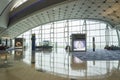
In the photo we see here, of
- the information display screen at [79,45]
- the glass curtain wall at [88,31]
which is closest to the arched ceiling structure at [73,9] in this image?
the glass curtain wall at [88,31]

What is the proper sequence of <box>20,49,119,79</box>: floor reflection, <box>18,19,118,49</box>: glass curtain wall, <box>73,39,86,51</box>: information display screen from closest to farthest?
<box>20,49,119,79</box>: floor reflection → <box>73,39,86,51</box>: information display screen → <box>18,19,118,49</box>: glass curtain wall

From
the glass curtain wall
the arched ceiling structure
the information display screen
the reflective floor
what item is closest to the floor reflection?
the reflective floor

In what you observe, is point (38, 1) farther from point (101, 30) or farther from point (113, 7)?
point (101, 30)

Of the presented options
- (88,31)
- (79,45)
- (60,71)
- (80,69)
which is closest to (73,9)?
(79,45)

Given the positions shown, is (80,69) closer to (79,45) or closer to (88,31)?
(79,45)

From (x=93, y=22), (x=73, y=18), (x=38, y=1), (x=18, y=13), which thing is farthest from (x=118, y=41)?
(x=18, y=13)

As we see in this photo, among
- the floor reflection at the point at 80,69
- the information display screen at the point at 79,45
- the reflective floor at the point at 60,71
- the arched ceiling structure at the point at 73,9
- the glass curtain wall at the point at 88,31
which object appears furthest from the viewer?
the glass curtain wall at the point at 88,31

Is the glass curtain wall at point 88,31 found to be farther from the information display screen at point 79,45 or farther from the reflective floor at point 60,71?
the reflective floor at point 60,71

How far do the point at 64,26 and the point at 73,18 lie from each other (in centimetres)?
321

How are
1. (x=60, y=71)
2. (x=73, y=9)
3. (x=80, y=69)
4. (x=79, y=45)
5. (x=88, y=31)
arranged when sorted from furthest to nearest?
1. (x=88, y=31)
2. (x=73, y=9)
3. (x=79, y=45)
4. (x=80, y=69)
5. (x=60, y=71)

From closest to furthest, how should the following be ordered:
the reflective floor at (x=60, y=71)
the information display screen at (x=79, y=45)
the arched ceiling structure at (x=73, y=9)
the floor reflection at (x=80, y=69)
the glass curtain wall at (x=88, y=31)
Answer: the reflective floor at (x=60, y=71) → the floor reflection at (x=80, y=69) → the information display screen at (x=79, y=45) → the arched ceiling structure at (x=73, y=9) → the glass curtain wall at (x=88, y=31)

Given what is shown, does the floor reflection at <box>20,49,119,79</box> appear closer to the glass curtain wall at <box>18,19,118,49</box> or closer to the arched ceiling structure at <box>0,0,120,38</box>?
the arched ceiling structure at <box>0,0,120,38</box>

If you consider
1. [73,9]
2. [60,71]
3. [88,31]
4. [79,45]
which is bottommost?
[60,71]

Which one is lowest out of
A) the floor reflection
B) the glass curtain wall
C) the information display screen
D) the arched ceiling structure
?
the floor reflection
